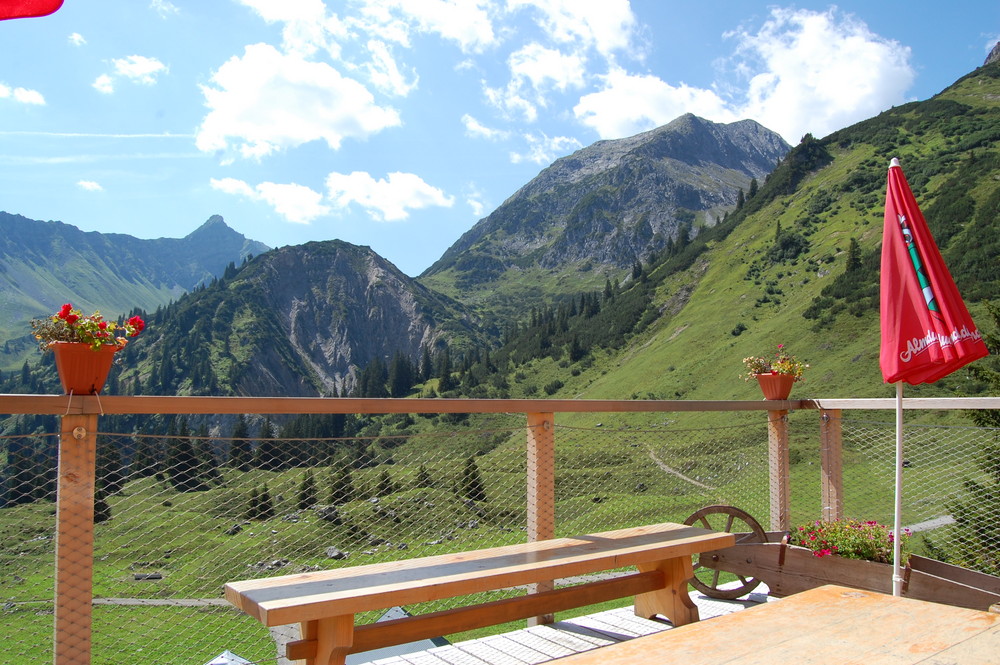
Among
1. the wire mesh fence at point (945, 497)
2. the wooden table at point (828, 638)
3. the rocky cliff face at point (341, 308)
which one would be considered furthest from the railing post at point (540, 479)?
the rocky cliff face at point (341, 308)

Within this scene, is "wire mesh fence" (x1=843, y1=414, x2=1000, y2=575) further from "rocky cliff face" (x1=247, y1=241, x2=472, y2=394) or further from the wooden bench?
"rocky cliff face" (x1=247, y1=241, x2=472, y2=394)

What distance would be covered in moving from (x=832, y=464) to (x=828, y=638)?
3309mm

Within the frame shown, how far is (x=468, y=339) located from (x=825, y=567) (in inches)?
5948

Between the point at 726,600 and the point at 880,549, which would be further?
the point at 726,600

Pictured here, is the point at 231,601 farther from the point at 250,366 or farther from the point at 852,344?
the point at 250,366

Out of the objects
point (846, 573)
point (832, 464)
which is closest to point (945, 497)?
point (832, 464)

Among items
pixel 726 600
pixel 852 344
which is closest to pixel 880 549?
pixel 726 600

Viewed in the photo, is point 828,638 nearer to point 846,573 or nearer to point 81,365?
point 846,573

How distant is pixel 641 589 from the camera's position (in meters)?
3.44

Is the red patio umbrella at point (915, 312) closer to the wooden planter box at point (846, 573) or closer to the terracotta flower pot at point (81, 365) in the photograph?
the wooden planter box at point (846, 573)

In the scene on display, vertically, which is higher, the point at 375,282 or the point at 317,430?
the point at 375,282

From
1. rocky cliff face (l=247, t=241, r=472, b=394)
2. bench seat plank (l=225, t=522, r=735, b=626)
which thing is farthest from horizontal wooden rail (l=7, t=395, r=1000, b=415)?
rocky cliff face (l=247, t=241, r=472, b=394)

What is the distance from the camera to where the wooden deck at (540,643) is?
3430 millimetres

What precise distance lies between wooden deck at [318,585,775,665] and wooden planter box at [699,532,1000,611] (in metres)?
0.35
